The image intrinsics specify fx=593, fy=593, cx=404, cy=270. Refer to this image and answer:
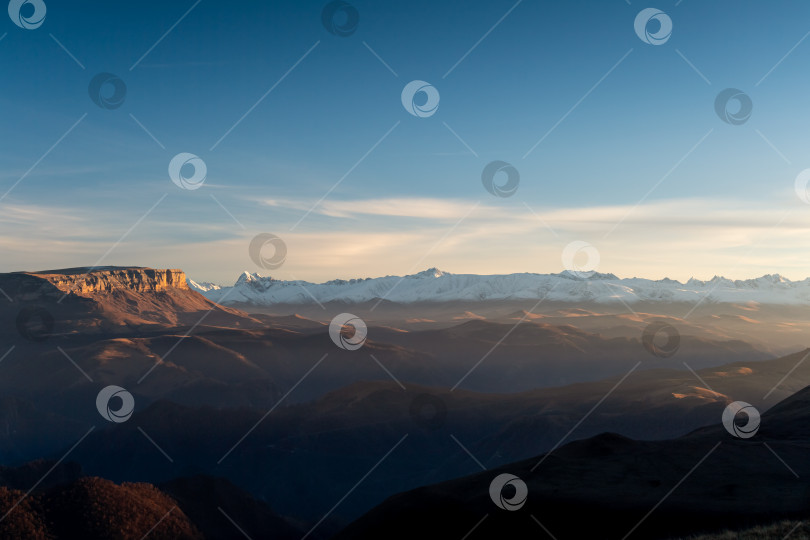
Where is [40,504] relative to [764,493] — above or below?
below

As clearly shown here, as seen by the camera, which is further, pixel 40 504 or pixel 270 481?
pixel 270 481

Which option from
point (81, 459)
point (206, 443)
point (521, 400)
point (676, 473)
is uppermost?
point (521, 400)

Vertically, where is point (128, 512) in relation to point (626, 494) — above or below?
below

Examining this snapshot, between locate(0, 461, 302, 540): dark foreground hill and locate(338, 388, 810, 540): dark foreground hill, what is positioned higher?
locate(338, 388, 810, 540): dark foreground hill

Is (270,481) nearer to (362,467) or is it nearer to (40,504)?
(362,467)

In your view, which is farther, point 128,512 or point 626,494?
point 128,512

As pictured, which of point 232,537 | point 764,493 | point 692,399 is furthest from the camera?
point 692,399

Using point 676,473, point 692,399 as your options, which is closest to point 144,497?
point 676,473

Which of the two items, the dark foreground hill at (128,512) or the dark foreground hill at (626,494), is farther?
the dark foreground hill at (128,512)

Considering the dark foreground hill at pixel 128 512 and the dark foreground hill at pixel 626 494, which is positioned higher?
the dark foreground hill at pixel 626 494

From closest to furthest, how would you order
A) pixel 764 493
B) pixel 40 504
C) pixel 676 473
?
pixel 764 493
pixel 676 473
pixel 40 504

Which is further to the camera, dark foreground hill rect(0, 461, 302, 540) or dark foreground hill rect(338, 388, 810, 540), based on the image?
Result: dark foreground hill rect(0, 461, 302, 540)
